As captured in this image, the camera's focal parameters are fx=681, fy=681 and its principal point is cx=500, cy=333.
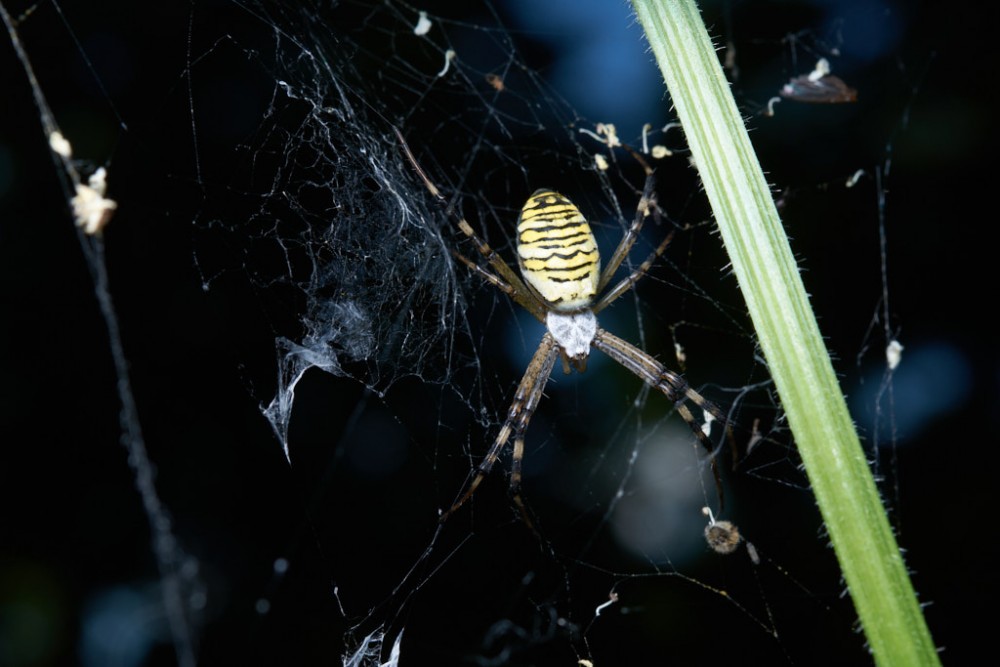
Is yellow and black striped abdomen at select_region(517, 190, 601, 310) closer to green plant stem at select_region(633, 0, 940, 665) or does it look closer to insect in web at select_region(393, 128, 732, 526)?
insect in web at select_region(393, 128, 732, 526)

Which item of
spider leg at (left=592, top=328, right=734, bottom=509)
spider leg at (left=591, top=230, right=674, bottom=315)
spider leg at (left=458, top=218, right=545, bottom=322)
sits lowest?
spider leg at (left=592, top=328, right=734, bottom=509)

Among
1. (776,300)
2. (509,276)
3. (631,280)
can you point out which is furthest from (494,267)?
(776,300)

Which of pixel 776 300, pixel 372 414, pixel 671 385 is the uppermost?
pixel 776 300

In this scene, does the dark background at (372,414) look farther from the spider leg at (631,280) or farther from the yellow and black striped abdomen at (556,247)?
the yellow and black striped abdomen at (556,247)

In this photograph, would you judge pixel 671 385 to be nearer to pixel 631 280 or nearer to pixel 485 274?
pixel 631 280

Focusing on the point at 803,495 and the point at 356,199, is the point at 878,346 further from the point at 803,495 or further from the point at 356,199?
the point at 356,199

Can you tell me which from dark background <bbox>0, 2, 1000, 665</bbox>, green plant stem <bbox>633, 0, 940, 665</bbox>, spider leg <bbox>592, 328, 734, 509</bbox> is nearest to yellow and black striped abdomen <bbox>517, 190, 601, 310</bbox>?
spider leg <bbox>592, 328, 734, 509</bbox>

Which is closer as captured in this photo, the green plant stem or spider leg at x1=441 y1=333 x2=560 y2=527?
the green plant stem
